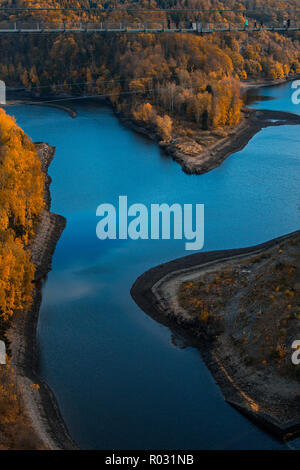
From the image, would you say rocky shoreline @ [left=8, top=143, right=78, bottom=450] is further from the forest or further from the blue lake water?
the forest

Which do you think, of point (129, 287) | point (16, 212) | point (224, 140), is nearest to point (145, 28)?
point (224, 140)

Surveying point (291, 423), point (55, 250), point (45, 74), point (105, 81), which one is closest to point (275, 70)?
point (105, 81)

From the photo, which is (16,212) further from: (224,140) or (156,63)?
(156,63)

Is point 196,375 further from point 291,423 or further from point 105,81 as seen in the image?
point 105,81

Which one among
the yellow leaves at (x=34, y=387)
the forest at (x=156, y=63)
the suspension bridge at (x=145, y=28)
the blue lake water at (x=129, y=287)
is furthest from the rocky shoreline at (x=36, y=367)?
the forest at (x=156, y=63)

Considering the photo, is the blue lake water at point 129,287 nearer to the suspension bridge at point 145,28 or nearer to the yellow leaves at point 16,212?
the yellow leaves at point 16,212

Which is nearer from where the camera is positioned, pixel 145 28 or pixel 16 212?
pixel 16 212
